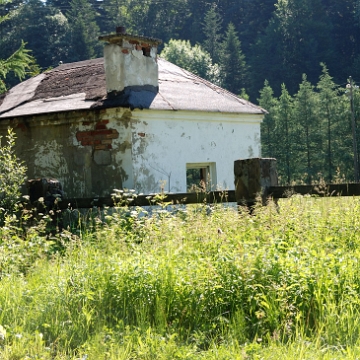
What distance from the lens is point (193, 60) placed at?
67.1m

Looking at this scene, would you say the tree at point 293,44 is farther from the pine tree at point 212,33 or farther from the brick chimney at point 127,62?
the brick chimney at point 127,62

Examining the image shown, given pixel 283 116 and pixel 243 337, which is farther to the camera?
pixel 283 116

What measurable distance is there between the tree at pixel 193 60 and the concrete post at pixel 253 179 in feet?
191

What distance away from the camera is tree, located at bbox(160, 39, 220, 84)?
2603 inches

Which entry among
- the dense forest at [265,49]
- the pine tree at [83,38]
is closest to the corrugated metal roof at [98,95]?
the dense forest at [265,49]

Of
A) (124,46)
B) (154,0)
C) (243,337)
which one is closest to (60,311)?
(243,337)

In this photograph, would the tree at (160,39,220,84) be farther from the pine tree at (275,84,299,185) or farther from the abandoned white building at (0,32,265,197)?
the abandoned white building at (0,32,265,197)

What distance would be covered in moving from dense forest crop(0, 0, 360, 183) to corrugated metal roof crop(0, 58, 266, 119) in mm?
32976

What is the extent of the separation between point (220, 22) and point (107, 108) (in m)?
77.9

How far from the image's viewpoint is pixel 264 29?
85750mm

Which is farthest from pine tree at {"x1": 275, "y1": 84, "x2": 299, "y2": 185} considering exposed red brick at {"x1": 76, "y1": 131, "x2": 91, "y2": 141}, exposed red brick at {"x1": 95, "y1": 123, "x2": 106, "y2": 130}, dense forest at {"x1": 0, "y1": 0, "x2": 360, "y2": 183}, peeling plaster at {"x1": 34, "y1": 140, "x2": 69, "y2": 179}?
exposed red brick at {"x1": 95, "y1": 123, "x2": 106, "y2": 130}

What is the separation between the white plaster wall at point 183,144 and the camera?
11938 millimetres

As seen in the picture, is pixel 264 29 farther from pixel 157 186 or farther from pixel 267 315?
pixel 267 315

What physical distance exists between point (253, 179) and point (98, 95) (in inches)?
213
